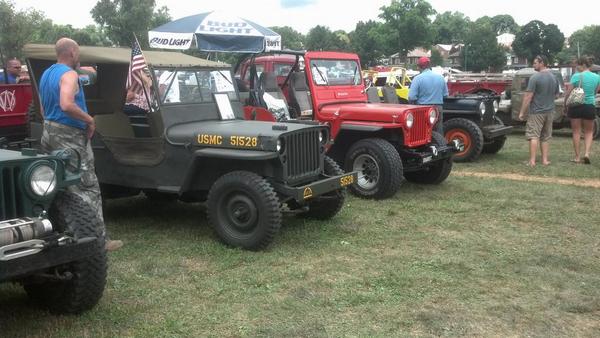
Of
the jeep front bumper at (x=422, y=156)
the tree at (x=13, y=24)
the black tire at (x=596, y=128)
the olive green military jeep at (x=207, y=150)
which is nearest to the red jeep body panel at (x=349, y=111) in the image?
the jeep front bumper at (x=422, y=156)

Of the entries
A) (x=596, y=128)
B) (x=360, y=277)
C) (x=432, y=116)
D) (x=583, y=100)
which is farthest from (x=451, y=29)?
(x=360, y=277)

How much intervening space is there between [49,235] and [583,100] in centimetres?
877

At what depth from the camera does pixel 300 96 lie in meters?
7.83

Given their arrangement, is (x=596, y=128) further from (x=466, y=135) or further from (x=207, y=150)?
(x=207, y=150)

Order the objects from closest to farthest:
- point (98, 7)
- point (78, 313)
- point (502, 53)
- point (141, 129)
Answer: point (78, 313) < point (141, 129) < point (98, 7) < point (502, 53)

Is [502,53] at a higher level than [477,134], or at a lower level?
higher

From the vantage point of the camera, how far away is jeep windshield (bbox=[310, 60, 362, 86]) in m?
7.76

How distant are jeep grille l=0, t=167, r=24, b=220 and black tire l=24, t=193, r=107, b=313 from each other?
1.10ft

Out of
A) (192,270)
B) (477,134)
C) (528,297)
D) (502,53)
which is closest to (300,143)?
(192,270)

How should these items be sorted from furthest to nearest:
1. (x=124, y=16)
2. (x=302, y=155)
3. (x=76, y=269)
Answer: (x=124, y=16) → (x=302, y=155) → (x=76, y=269)

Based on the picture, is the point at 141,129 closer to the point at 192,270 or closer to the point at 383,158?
the point at 192,270

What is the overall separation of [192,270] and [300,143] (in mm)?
1520

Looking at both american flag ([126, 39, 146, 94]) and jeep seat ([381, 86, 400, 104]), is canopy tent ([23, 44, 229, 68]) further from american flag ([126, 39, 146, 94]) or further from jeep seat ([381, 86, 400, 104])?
jeep seat ([381, 86, 400, 104])

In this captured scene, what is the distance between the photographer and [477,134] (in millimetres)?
9664
